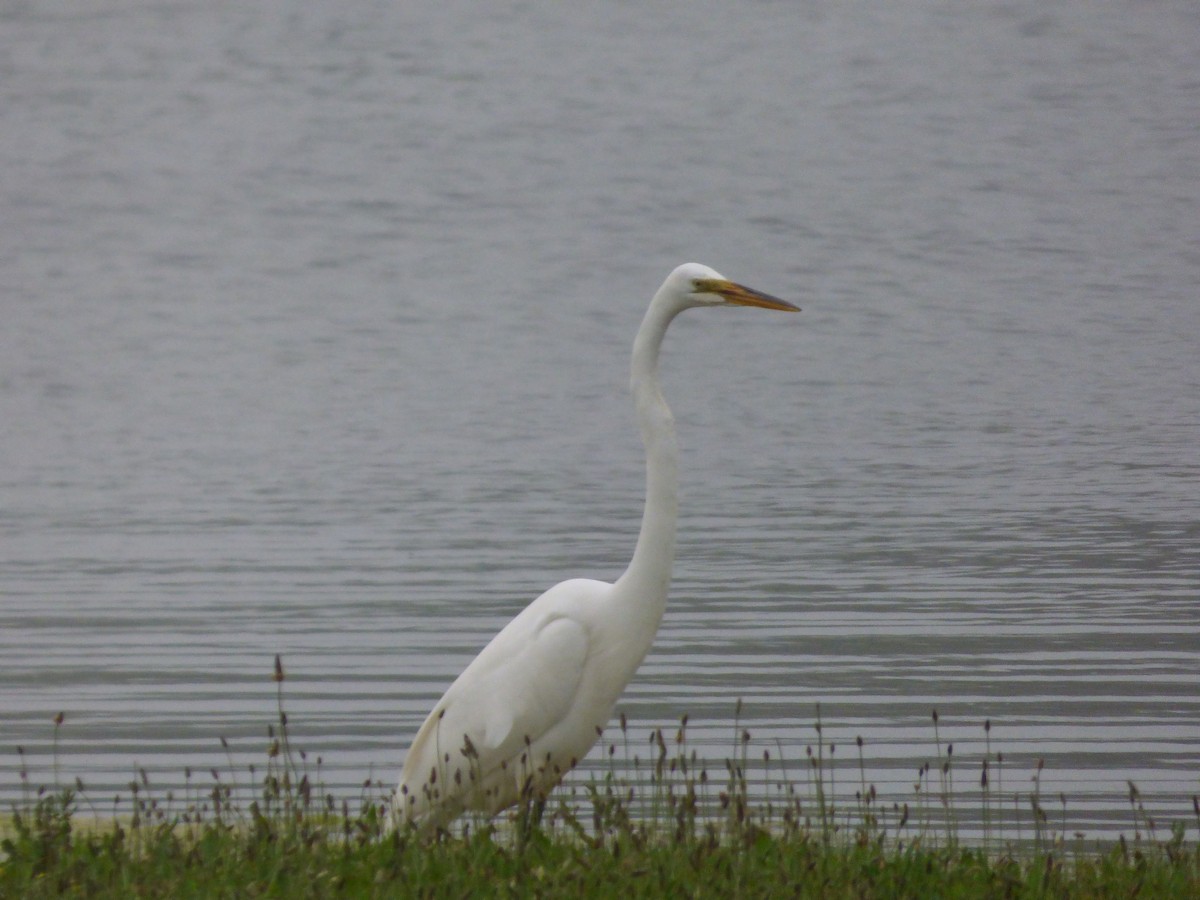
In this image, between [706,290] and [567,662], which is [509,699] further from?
[706,290]

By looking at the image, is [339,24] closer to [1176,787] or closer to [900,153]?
[900,153]

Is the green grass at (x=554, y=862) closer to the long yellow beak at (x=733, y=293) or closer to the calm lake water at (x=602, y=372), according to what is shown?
the long yellow beak at (x=733, y=293)

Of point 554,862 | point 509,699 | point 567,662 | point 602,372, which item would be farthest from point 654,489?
point 602,372

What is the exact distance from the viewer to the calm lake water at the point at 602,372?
10.8 meters

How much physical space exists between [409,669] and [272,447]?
46.0ft

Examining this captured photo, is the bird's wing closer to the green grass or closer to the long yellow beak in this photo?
the green grass

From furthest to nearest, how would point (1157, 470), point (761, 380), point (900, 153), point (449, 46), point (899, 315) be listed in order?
1. point (449, 46)
2. point (900, 153)
3. point (899, 315)
4. point (761, 380)
5. point (1157, 470)

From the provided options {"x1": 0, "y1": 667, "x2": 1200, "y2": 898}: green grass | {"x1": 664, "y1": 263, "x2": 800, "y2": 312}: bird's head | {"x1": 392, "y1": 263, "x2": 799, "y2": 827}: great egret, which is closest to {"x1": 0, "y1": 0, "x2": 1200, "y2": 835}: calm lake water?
{"x1": 392, "y1": 263, "x2": 799, "y2": 827}: great egret

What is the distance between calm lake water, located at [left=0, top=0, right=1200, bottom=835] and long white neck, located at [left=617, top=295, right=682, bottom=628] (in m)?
1.58

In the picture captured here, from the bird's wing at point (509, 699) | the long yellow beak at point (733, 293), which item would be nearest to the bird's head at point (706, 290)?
the long yellow beak at point (733, 293)

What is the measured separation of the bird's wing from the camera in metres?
6.97

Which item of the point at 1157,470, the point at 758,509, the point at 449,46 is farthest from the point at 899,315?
the point at 449,46

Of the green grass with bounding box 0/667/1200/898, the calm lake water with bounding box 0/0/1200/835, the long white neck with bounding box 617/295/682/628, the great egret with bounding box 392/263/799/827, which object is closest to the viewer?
the green grass with bounding box 0/667/1200/898

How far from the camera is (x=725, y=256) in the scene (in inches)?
1992
